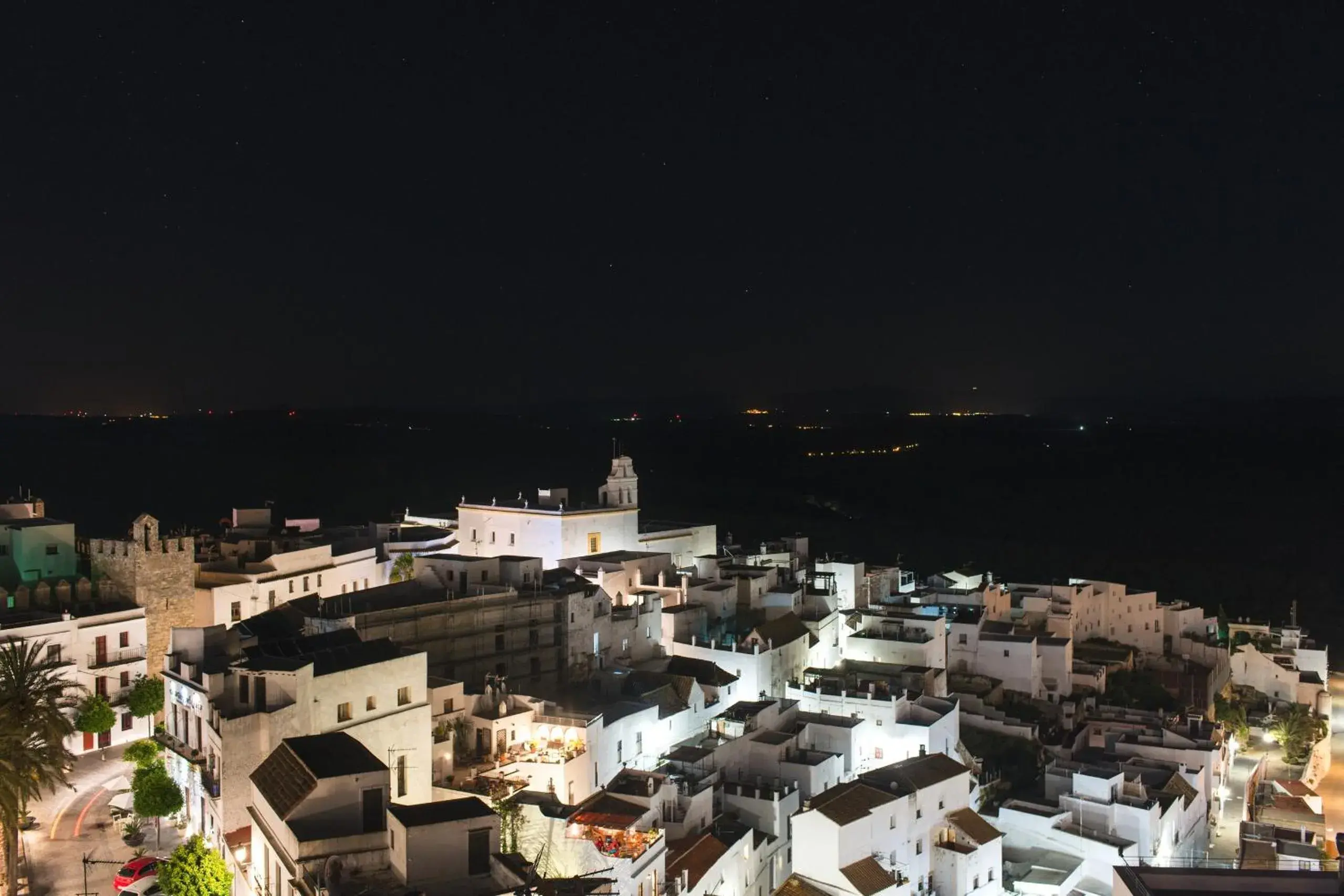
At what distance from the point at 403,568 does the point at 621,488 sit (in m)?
7.70

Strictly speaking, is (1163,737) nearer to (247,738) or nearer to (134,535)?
(247,738)

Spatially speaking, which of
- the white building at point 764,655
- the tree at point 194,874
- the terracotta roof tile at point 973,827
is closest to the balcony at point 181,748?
the tree at point 194,874

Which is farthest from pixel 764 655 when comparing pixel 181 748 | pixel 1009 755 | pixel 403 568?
pixel 181 748

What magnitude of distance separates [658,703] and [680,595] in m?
7.50

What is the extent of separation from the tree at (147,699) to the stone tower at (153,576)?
1416mm

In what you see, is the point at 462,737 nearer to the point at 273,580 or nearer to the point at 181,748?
the point at 181,748

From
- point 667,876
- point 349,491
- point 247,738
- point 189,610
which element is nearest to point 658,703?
point 667,876

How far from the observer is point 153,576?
84.1ft

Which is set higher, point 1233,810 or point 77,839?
point 77,839

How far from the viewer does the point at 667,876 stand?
18234mm

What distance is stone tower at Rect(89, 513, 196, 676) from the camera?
25.4m

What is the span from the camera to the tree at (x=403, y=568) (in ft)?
106

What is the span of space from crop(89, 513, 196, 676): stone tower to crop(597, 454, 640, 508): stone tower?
13.9m

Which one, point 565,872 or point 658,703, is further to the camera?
point 658,703
